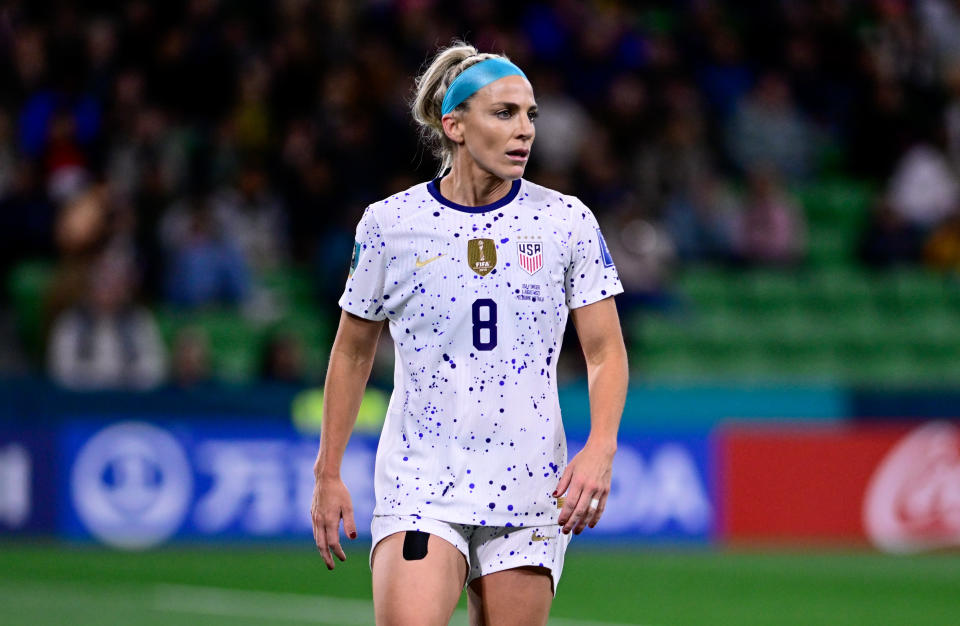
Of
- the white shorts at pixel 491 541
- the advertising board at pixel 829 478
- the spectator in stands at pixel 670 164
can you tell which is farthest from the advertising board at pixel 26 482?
the white shorts at pixel 491 541

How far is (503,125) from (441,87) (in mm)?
246

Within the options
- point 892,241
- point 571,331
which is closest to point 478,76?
point 571,331

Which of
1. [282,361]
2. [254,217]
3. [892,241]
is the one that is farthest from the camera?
[892,241]

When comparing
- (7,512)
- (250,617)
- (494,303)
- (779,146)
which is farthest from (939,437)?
(494,303)

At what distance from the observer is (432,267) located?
417 centimetres

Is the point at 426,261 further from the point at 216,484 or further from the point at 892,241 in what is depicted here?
the point at 892,241

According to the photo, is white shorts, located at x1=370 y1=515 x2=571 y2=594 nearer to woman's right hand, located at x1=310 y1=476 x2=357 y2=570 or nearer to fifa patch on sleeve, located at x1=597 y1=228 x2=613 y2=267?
woman's right hand, located at x1=310 y1=476 x2=357 y2=570

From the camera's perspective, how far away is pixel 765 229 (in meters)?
15.4

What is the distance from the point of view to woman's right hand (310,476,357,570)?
13.8 feet

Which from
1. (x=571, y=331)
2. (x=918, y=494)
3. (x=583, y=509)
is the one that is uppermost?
(x=571, y=331)

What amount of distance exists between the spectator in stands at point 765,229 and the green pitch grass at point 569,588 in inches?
159

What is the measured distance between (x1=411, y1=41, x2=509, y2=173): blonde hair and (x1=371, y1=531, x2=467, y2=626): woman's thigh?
41.8 inches

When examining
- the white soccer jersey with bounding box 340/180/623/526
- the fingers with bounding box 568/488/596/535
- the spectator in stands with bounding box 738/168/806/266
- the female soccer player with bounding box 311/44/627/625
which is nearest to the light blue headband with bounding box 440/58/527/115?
the female soccer player with bounding box 311/44/627/625

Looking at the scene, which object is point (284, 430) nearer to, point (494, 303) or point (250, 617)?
point (250, 617)
